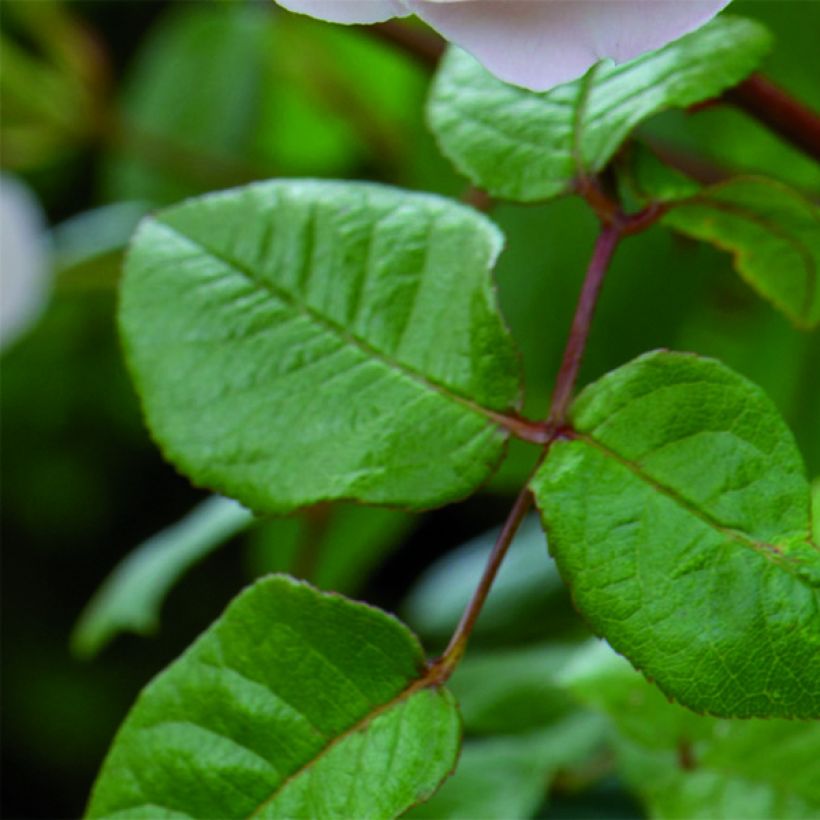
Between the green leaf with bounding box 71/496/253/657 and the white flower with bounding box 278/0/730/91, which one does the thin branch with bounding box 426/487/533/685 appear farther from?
the green leaf with bounding box 71/496/253/657

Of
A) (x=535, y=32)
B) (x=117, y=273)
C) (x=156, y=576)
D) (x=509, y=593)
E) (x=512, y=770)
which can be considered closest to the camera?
(x=535, y=32)

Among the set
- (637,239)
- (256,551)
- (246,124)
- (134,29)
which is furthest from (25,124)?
(134,29)

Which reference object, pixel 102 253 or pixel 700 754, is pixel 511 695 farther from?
pixel 102 253

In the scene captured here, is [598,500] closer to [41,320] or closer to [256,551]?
[256,551]

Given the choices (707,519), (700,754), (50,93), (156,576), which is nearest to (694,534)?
(707,519)

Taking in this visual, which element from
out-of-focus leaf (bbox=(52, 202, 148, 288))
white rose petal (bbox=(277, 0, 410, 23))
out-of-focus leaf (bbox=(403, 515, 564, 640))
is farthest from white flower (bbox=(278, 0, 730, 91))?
out-of-focus leaf (bbox=(52, 202, 148, 288))

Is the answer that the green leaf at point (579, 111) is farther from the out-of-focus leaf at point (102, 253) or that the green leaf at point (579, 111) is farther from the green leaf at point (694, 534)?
the out-of-focus leaf at point (102, 253)

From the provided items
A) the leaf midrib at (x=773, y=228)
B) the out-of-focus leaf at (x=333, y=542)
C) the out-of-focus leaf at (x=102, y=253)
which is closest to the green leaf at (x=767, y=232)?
the leaf midrib at (x=773, y=228)
